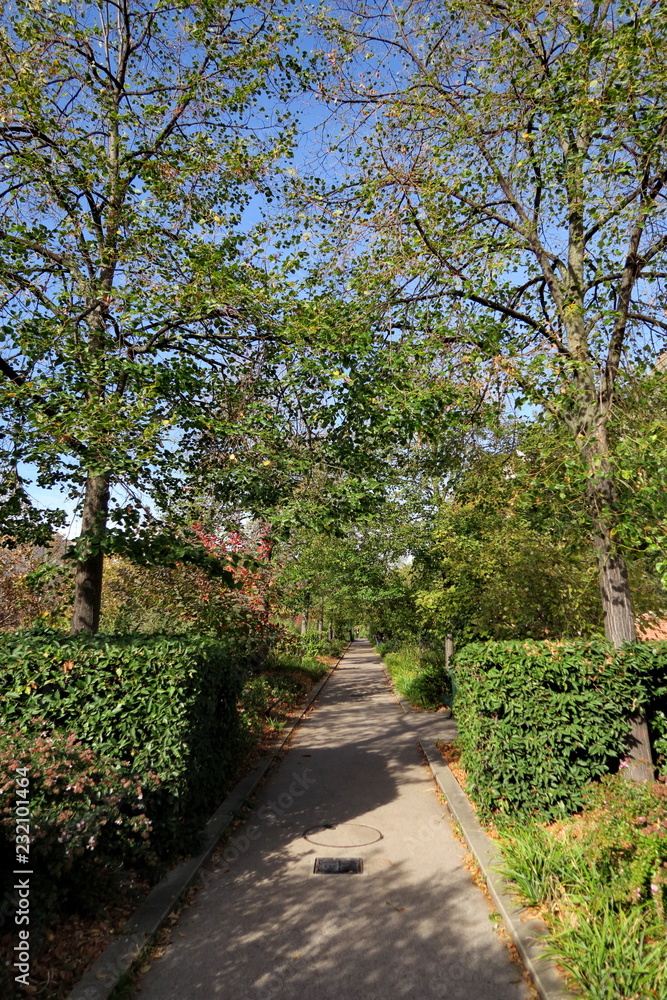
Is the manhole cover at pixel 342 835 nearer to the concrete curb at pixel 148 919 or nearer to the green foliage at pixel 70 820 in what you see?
the concrete curb at pixel 148 919

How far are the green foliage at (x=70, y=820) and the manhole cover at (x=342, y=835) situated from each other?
2091mm

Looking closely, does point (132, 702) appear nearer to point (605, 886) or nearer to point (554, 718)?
point (605, 886)

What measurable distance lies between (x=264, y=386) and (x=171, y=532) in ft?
8.37

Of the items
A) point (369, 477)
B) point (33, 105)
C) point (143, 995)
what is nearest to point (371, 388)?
point (369, 477)

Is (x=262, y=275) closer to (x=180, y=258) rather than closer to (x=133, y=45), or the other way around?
(x=180, y=258)

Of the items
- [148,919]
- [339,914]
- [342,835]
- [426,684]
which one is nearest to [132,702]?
[148,919]

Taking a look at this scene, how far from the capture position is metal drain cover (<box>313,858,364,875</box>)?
18.6ft

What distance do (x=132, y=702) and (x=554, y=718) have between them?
173 inches

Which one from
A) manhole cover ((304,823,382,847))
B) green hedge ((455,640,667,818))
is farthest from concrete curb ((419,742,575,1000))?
manhole cover ((304,823,382,847))

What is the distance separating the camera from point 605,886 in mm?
4375

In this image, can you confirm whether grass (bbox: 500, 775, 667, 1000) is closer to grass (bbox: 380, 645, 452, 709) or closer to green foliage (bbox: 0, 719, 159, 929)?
green foliage (bbox: 0, 719, 159, 929)

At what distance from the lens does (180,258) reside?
27.2 feet

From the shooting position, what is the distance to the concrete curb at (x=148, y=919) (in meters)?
3.64

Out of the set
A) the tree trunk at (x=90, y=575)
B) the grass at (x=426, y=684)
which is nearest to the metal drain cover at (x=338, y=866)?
the tree trunk at (x=90, y=575)
